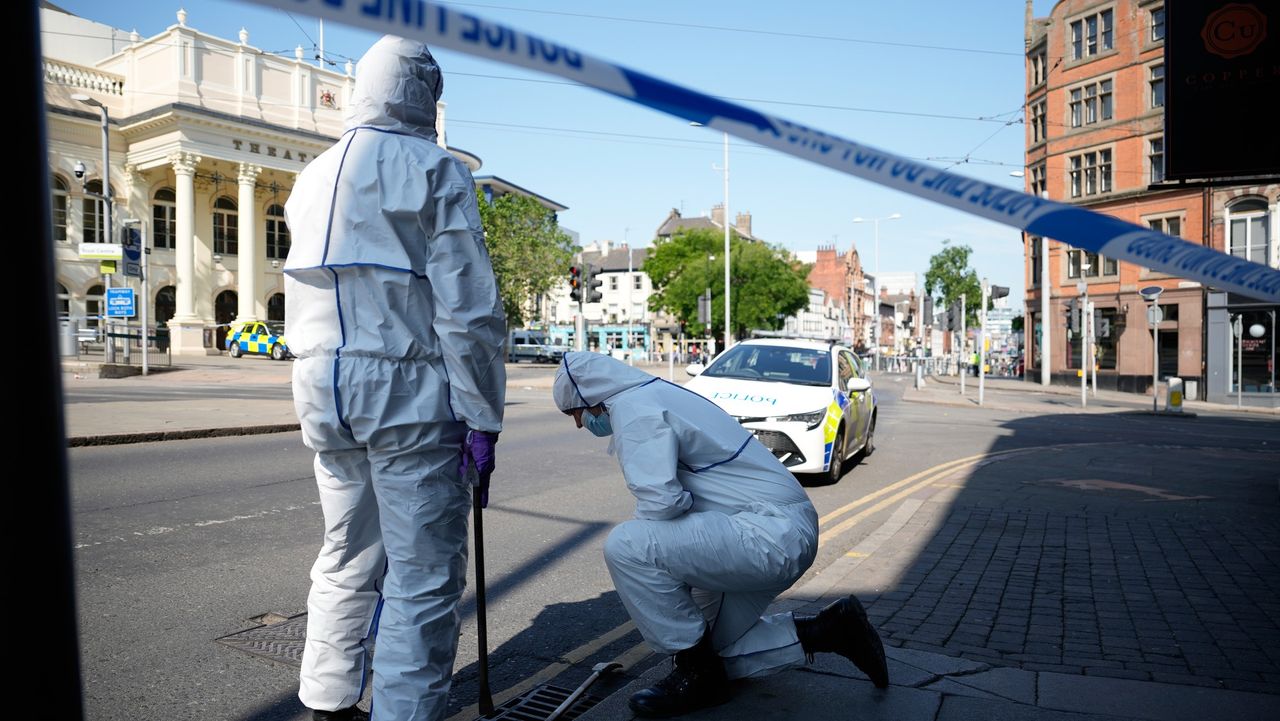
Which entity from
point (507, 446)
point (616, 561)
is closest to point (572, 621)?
point (616, 561)

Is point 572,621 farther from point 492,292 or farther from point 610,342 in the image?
point 610,342

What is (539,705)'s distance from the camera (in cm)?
325

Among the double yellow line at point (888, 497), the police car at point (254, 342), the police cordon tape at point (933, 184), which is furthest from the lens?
the police car at point (254, 342)

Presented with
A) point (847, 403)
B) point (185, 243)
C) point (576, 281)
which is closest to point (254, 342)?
point (185, 243)

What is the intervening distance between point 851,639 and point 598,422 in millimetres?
1272

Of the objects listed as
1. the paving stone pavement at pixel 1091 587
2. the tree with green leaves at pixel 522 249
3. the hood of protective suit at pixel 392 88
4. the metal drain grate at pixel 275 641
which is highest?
the tree with green leaves at pixel 522 249

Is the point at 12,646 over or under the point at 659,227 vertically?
under

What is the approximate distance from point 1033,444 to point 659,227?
270 feet

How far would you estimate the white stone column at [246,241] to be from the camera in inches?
1555

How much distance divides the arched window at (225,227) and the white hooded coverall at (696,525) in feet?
143

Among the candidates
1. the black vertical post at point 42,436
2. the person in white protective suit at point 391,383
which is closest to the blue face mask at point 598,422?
the person in white protective suit at point 391,383

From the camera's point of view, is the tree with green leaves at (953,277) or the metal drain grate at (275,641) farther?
the tree with green leaves at (953,277)

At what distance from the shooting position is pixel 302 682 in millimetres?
2926

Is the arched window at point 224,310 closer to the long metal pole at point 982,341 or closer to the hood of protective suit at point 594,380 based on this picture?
the long metal pole at point 982,341
